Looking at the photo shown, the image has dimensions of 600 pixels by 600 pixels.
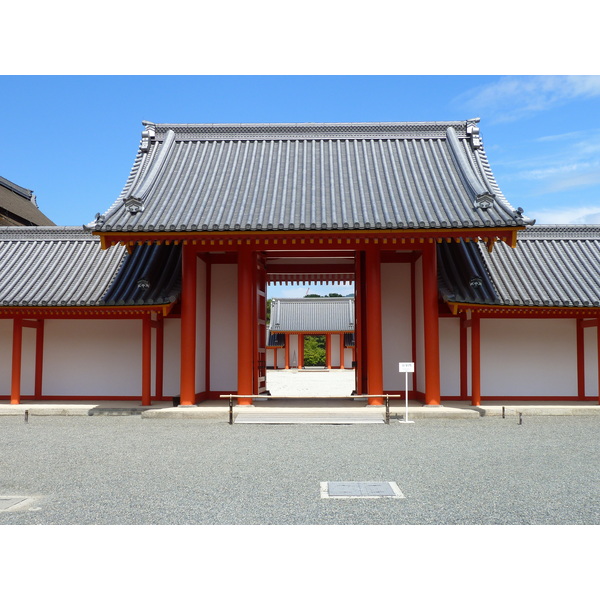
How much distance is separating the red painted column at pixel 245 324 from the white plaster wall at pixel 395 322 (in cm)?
375

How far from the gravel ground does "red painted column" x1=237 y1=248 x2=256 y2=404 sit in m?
1.54

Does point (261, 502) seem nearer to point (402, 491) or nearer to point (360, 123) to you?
point (402, 491)

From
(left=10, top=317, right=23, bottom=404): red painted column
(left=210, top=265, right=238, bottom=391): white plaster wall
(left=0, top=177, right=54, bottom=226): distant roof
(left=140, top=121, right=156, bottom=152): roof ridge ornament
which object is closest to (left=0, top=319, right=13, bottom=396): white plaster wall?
(left=10, top=317, right=23, bottom=404): red painted column

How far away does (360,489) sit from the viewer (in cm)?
653

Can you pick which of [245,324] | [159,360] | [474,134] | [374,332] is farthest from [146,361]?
[474,134]

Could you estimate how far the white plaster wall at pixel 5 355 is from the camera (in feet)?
50.3

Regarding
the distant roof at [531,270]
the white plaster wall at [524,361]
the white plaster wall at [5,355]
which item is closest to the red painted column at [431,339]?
the distant roof at [531,270]

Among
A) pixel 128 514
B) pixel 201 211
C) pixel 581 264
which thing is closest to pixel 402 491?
pixel 128 514

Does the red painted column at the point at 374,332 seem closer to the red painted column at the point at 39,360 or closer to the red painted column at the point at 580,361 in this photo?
→ the red painted column at the point at 580,361

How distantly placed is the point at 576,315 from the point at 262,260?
304 inches

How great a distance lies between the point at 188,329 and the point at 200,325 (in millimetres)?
1399

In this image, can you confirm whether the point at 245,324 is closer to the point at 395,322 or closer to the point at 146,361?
the point at 146,361

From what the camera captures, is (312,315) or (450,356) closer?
(450,356)

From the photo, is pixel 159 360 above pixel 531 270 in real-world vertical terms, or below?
below
